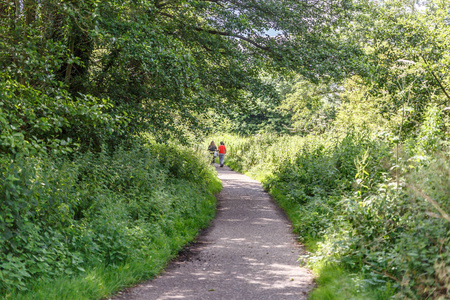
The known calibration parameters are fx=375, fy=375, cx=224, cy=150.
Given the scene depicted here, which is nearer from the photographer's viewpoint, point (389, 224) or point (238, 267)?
point (389, 224)

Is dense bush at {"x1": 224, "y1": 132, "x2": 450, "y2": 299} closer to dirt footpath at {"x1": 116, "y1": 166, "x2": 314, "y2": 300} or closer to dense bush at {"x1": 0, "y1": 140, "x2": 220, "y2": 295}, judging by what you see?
dirt footpath at {"x1": 116, "y1": 166, "x2": 314, "y2": 300}

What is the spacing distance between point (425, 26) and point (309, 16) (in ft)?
13.8

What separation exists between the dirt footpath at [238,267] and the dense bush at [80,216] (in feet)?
2.03

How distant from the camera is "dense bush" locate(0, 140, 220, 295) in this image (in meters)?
4.75

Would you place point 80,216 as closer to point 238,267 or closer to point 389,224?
point 238,267

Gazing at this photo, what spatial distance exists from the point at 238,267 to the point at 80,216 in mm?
3082

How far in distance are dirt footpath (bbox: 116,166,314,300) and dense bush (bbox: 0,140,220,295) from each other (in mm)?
619

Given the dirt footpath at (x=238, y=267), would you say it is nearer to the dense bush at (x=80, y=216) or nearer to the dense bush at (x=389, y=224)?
the dense bush at (x=389, y=224)

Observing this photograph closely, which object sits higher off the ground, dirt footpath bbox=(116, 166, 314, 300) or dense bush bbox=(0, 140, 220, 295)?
dense bush bbox=(0, 140, 220, 295)

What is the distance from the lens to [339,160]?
11.3m

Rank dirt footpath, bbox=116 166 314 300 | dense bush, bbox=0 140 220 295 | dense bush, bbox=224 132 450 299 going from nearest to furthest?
dense bush, bbox=224 132 450 299 < dense bush, bbox=0 140 220 295 < dirt footpath, bbox=116 166 314 300

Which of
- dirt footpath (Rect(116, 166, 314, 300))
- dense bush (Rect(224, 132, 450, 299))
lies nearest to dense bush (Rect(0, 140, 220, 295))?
dirt footpath (Rect(116, 166, 314, 300))

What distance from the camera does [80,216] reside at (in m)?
7.00

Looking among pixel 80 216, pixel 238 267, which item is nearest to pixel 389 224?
pixel 238 267
